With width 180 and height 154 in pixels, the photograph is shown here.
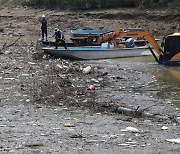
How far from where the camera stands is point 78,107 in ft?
40.9

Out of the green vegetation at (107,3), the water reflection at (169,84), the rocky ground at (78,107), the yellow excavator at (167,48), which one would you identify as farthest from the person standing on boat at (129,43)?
the green vegetation at (107,3)

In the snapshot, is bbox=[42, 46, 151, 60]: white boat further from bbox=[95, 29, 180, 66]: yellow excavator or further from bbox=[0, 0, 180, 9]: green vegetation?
bbox=[0, 0, 180, 9]: green vegetation

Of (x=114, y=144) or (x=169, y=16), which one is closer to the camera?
(x=114, y=144)

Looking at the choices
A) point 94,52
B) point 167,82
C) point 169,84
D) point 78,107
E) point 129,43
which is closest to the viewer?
point 78,107

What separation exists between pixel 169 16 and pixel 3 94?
25119 millimetres

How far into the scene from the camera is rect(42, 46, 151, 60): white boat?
24.6 m

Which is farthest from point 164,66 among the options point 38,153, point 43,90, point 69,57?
point 38,153

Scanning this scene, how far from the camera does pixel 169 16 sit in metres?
37.4

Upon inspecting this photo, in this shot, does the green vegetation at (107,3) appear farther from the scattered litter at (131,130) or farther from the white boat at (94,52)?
the scattered litter at (131,130)

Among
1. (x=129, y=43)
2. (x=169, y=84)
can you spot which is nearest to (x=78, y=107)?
(x=169, y=84)

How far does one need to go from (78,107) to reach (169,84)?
612 centimetres

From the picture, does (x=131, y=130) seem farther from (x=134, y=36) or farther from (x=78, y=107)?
(x=134, y=36)

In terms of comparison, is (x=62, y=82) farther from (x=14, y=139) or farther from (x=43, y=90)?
(x=14, y=139)

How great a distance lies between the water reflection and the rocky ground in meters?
0.31
